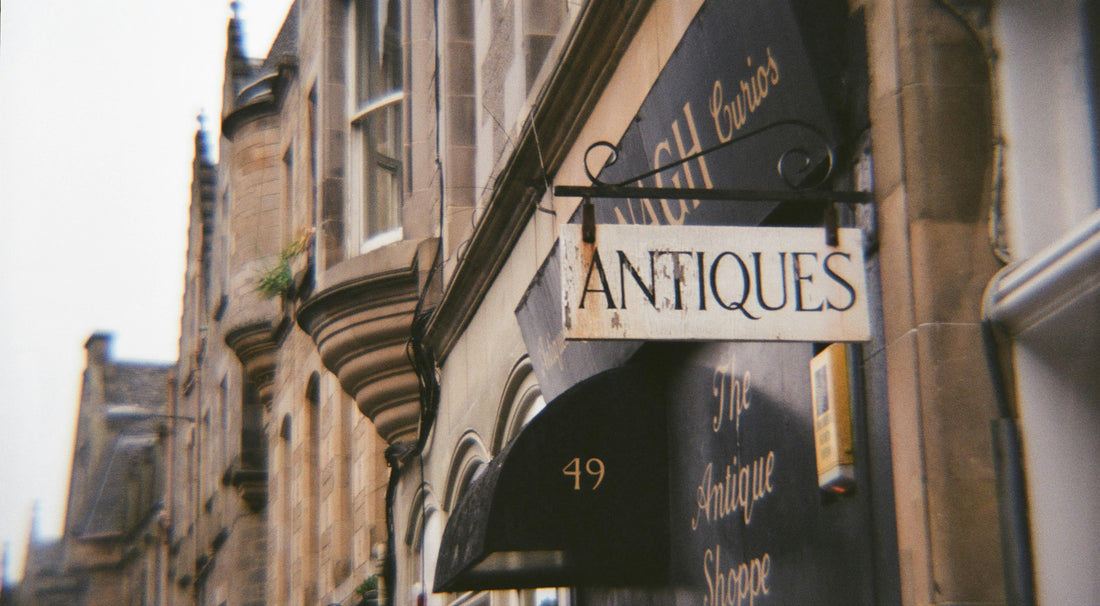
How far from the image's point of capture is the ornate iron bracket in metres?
4.39

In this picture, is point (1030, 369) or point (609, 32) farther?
point (609, 32)

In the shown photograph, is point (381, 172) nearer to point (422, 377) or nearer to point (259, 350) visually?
point (422, 377)

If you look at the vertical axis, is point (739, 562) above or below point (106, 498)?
below

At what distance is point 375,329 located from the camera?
12188 mm

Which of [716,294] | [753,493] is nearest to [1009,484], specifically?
[716,294]

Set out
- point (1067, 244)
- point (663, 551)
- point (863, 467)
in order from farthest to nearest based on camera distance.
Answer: point (663, 551)
point (863, 467)
point (1067, 244)

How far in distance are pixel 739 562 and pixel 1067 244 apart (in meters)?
2.16

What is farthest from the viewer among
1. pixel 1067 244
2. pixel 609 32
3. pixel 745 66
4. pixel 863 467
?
pixel 609 32

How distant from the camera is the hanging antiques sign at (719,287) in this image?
4.27 m

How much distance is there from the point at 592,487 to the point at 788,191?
8.91ft

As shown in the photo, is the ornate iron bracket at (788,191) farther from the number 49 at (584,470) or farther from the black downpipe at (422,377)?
the black downpipe at (422,377)

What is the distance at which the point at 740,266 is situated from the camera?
431 centimetres

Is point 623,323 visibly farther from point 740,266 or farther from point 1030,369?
point 1030,369

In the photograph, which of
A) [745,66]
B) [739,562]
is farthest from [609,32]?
[739,562]
